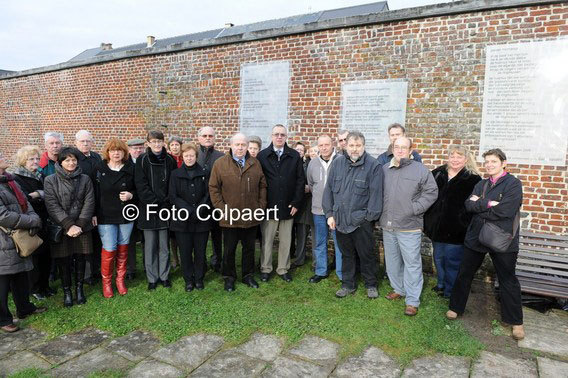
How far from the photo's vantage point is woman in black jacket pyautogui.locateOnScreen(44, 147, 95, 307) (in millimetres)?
4117

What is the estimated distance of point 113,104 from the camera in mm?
9047

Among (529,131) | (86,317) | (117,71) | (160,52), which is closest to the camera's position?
(86,317)

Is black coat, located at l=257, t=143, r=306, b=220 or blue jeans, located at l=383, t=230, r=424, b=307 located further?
black coat, located at l=257, t=143, r=306, b=220

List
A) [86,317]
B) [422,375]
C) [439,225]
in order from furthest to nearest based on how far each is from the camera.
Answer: [439,225]
[86,317]
[422,375]

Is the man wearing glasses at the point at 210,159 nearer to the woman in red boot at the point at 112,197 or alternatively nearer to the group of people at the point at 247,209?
the group of people at the point at 247,209

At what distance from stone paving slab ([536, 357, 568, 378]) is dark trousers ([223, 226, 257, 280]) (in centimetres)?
316

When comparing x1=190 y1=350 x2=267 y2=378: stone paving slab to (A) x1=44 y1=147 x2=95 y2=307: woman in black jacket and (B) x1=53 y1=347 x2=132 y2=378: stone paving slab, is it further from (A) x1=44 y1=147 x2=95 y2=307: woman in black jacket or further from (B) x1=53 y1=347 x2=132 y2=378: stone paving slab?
(A) x1=44 y1=147 x2=95 y2=307: woman in black jacket

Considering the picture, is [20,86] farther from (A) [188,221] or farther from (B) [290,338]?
(B) [290,338]

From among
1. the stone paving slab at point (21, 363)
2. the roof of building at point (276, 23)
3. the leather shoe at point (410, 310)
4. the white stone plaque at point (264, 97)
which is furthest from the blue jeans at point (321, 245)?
the roof of building at point (276, 23)

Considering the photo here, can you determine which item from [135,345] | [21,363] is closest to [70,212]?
[21,363]

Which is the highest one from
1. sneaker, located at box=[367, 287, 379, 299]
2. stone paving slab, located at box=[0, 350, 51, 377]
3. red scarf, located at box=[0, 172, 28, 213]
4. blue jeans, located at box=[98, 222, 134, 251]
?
red scarf, located at box=[0, 172, 28, 213]

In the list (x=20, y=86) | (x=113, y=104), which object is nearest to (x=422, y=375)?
(x=113, y=104)

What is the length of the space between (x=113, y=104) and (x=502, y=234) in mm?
8560

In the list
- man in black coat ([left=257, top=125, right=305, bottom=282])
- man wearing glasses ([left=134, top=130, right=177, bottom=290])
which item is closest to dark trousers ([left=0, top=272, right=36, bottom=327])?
man wearing glasses ([left=134, top=130, right=177, bottom=290])
